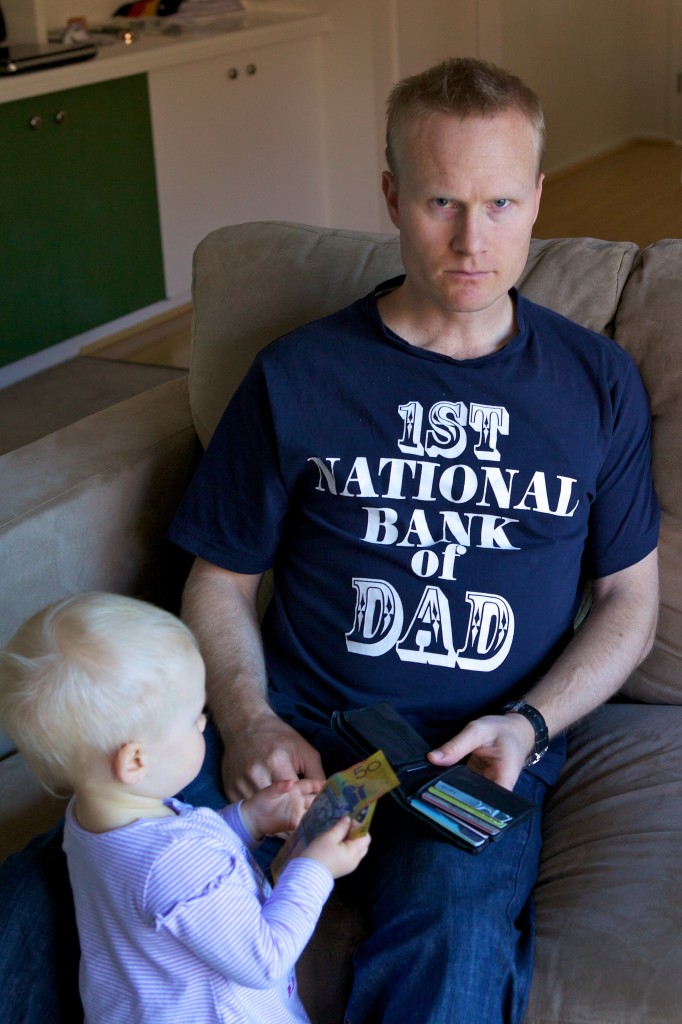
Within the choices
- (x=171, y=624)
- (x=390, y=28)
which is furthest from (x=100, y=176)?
(x=171, y=624)

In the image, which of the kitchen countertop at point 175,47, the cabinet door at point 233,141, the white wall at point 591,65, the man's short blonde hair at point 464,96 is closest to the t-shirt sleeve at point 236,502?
the man's short blonde hair at point 464,96

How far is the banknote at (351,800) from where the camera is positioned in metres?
1.09

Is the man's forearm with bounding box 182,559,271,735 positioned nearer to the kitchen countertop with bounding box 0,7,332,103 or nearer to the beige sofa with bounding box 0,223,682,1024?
the beige sofa with bounding box 0,223,682,1024

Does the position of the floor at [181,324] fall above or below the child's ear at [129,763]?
below

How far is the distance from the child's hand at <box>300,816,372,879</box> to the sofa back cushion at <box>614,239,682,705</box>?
631 millimetres

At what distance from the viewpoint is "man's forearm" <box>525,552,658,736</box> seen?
1402 millimetres

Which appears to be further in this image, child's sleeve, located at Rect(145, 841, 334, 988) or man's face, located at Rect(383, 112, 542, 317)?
man's face, located at Rect(383, 112, 542, 317)

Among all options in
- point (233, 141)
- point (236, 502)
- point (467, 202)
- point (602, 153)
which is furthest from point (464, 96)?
point (602, 153)

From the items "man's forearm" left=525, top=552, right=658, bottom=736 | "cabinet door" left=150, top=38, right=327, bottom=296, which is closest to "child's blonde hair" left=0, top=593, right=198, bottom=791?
"man's forearm" left=525, top=552, right=658, bottom=736

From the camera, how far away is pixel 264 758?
132 cm

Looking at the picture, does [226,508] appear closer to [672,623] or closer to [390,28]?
[672,623]

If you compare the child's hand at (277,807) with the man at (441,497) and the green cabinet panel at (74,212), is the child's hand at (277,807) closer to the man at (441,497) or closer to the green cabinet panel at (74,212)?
the man at (441,497)

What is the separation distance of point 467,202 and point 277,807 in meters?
0.71

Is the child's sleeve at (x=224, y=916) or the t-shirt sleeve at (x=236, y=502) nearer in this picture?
the child's sleeve at (x=224, y=916)
